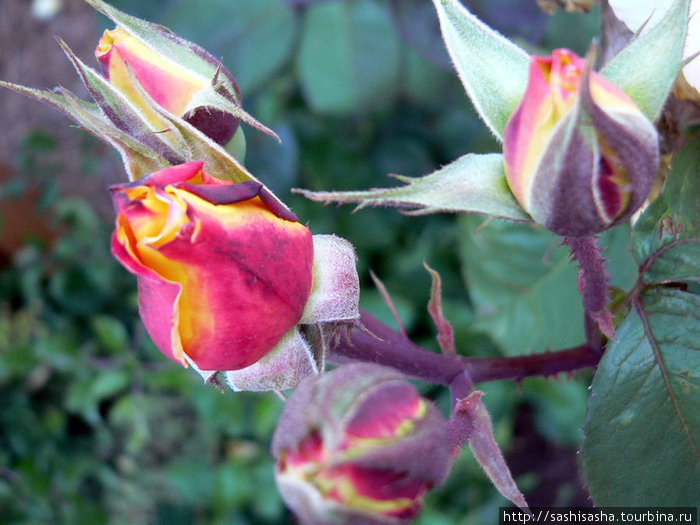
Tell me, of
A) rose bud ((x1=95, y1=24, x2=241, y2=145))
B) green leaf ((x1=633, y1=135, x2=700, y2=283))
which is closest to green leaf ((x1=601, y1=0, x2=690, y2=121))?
green leaf ((x1=633, y1=135, x2=700, y2=283))

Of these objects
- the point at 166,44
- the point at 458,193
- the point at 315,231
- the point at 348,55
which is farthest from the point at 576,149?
the point at 315,231

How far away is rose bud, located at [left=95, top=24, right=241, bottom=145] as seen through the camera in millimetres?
471

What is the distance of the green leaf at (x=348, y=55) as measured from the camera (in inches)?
41.6

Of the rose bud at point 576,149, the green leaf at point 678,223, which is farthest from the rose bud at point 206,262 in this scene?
the green leaf at point 678,223

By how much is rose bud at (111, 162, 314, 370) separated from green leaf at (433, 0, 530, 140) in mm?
136

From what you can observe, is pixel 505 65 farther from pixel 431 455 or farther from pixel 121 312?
pixel 121 312

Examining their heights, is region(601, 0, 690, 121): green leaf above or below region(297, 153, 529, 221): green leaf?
above

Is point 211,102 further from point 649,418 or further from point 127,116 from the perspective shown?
point 649,418

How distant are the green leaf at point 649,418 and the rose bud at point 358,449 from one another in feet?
0.48

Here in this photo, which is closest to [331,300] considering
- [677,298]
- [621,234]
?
[677,298]

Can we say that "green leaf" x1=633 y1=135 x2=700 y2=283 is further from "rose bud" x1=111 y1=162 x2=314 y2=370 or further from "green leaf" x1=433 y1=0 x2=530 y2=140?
"rose bud" x1=111 y1=162 x2=314 y2=370

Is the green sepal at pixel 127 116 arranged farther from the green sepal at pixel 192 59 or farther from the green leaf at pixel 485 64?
the green leaf at pixel 485 64

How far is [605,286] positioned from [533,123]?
7.1 inches

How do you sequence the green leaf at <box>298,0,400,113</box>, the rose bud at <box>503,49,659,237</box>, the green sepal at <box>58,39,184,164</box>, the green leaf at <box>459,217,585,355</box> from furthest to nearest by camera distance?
1. the green leaf at <box>298,0,400,113</box>
2. the green leaf at <box>459,217,585,355</box>
3. the green sepal at <box>58,39,184,164</box>
4. the rose bud at <box>503,49,659,237</box>
